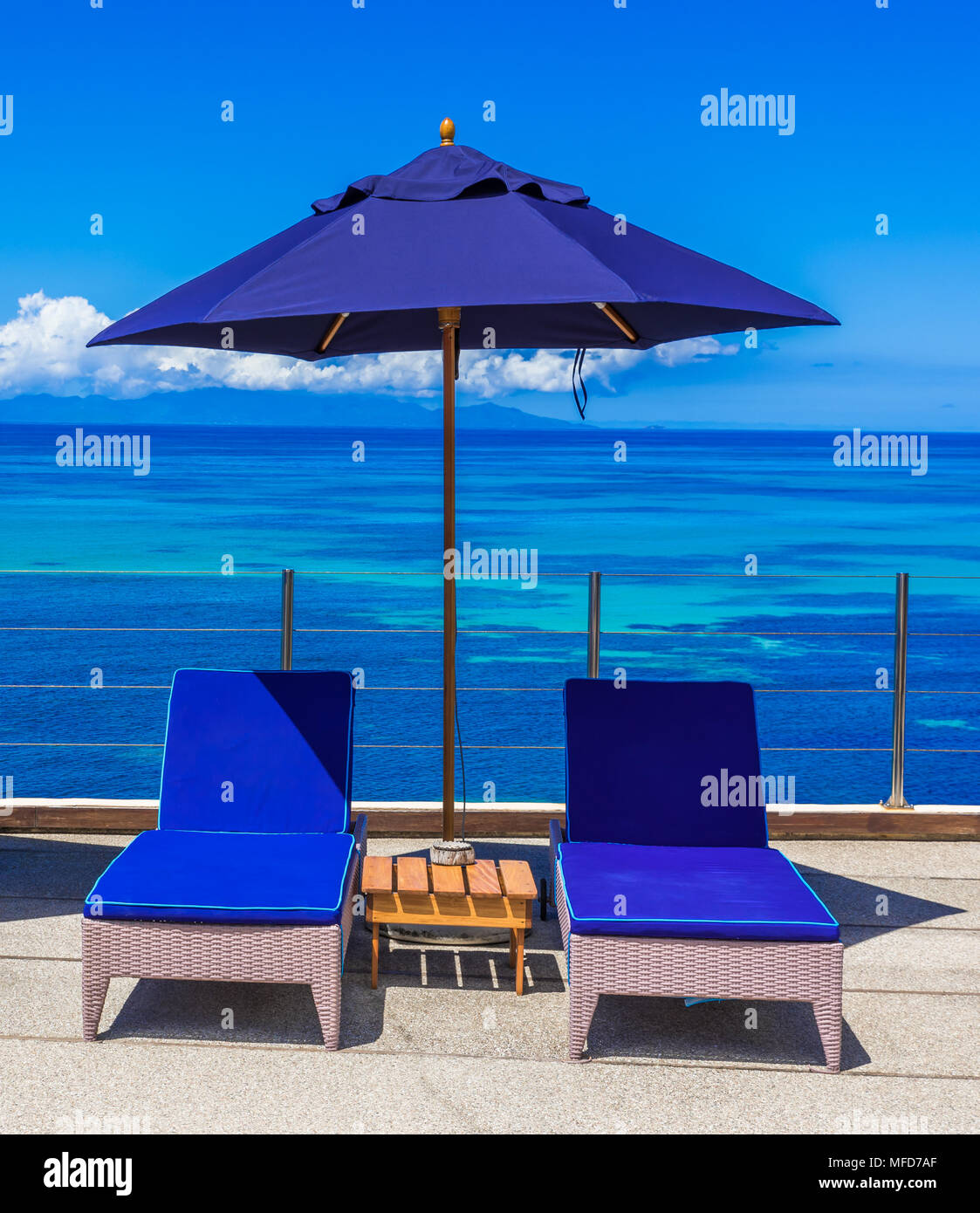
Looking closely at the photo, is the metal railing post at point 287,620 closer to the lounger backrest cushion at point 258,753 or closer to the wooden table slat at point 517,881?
the lounger backrest cushion at point 258,753

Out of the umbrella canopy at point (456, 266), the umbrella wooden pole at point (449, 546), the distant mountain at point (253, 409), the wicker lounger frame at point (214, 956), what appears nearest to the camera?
the umbrella canopy at point (456, 266)

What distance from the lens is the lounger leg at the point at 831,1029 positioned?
3.05 metres

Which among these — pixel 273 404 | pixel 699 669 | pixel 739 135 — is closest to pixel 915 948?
pixel 699 669

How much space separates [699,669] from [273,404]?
306 feet

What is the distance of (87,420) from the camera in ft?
412

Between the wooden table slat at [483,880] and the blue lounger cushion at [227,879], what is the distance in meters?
0.37

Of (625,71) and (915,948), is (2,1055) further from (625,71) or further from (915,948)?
(625,71)

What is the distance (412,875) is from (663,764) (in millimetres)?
895

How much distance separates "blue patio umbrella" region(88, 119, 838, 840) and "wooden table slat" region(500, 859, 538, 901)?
292mm

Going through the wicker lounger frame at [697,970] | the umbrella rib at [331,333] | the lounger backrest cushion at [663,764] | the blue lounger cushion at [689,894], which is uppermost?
the umbrella rib at [331,333]

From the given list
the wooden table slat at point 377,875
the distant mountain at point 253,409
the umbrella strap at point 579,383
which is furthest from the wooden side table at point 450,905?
the distant mountain at point 253,409

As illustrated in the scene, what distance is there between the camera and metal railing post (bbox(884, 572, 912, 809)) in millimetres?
5195

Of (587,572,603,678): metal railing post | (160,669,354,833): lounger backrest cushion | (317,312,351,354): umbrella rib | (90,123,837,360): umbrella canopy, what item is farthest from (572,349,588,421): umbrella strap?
(160,669,354,833): lounger backrest cushion

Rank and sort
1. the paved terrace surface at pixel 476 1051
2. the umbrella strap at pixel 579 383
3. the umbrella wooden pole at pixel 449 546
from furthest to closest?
the umbrella strap at pixel 579 383
the umbrella wooden pole at pixel 449 546
the paved terrace surface at pixel 476 1051
